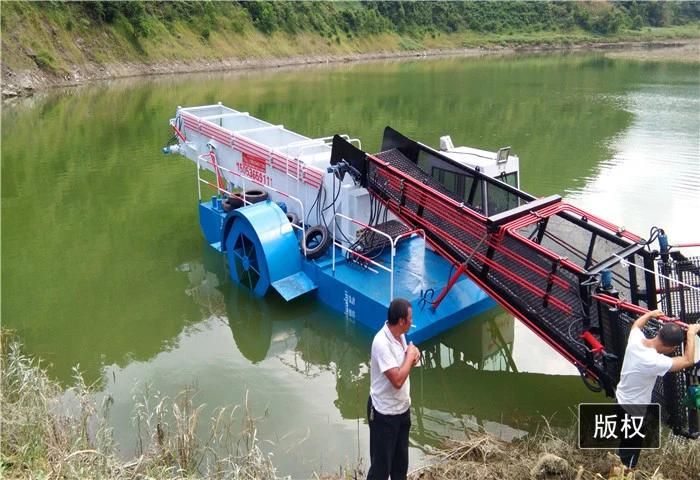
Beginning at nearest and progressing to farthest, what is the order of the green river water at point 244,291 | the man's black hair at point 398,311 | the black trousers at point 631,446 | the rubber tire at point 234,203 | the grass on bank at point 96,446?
1. the man's black hair at point 398,311
2. the grass on bank at point 96,446
3. the black trousers at point 631,446
4. the green river water at point 244,291
5. the rubber tire at point 234,203

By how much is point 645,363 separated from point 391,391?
174cm

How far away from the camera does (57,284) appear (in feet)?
30.5

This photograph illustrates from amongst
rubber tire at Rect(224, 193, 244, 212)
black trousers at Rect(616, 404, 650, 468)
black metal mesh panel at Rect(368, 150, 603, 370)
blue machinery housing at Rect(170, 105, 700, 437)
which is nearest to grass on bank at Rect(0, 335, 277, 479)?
black trousers at Rect(616, 404, 650, 468)

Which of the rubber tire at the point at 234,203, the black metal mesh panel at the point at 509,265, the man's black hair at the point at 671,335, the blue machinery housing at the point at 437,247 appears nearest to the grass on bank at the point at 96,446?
the blue machinery housing at the point at 437,247

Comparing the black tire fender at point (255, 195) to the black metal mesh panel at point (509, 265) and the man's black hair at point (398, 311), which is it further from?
the man's black hair at point (398, 311)

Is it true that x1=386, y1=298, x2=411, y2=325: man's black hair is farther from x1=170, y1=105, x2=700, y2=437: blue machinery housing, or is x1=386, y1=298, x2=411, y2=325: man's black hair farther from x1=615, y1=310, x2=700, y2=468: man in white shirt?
x1=170, y1=105, x2=700, y2=437: blue machinery housing

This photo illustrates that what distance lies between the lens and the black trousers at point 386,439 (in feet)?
13.3

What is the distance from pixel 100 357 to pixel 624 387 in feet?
19.1

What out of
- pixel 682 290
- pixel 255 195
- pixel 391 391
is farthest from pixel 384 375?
pixel 255 195

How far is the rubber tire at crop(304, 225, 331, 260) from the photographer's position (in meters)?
8.24

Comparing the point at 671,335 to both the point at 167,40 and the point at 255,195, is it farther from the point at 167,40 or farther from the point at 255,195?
the point at 167,40

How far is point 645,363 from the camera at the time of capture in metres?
4.10

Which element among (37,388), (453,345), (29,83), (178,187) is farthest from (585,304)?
(29,83)

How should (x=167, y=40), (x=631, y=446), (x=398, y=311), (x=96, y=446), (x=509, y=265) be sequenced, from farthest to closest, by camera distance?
(x=167, y=40), (x=509, y=265), (x=96, y=446), (x=631, y=446), (x=398, y=311)
